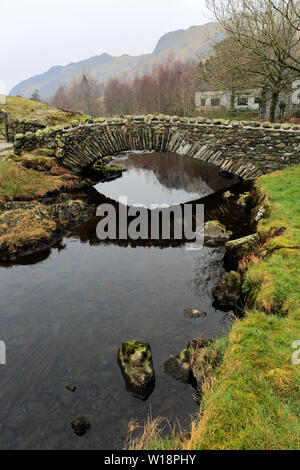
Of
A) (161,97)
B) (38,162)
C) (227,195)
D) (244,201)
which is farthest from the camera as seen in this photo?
(161,97)

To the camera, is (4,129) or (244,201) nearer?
(244,201)

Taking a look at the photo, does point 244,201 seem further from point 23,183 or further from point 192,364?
point 23,183

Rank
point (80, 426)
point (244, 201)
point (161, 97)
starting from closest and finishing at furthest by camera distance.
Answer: point (80, 426) → point (244, 201) → point (161, 97)

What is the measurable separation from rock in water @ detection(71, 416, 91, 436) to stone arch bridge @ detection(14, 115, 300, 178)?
1338 cm

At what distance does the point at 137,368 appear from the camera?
215 inches

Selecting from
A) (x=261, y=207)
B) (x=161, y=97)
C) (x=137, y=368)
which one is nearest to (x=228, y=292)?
(x=137, y=368)

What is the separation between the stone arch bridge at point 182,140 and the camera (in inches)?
563

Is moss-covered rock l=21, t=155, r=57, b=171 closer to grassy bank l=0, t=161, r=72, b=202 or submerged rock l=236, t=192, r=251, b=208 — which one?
grassy bank l=0, t=161, r=72, b=202

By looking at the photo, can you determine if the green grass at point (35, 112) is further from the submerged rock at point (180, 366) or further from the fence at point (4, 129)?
the submerged rock at point (180, 366)

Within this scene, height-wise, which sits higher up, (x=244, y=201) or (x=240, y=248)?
(x=244, y=201)

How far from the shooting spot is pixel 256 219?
37.8ft

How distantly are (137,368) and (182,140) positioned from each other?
12.7 m

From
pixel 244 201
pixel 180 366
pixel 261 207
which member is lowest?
pixel 180 366
